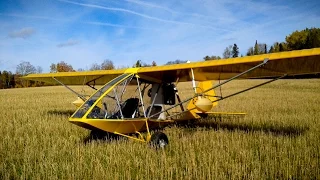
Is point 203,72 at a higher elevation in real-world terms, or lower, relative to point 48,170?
higher

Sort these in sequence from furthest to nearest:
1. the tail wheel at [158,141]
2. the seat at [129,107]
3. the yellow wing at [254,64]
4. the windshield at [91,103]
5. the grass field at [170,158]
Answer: the seat at [129,107]
the tail wheel at [158,141]
the windshield at [91,103]
the yellow wing at [254,64]
the grass field at [170,158]

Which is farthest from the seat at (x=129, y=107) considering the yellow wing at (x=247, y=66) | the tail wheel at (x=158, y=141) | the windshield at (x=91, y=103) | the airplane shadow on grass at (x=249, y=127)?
the airplane shadow on grass at (x=249, y=127)

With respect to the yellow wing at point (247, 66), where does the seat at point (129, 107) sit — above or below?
below

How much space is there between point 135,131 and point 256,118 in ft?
19.5

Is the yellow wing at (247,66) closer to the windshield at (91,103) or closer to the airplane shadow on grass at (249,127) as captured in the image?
the windshield at (91,103)

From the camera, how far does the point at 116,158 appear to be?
5832 millimetres

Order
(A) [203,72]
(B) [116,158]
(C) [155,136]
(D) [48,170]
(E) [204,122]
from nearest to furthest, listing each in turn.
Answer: (D) [48,170] → (B) [116,158] → (C) [155,136] → (A) [203,72] → (E) [204,122]

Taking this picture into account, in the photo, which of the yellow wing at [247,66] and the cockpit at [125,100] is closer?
the yellow wing at [247,66]

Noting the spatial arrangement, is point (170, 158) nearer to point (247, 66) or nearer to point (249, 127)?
point (247, 66)

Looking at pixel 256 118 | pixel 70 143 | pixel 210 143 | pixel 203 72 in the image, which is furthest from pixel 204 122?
pixel 70 143

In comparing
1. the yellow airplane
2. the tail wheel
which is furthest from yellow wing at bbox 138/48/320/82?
the tail wheel

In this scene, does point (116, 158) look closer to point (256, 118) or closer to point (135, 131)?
point (135, 131)

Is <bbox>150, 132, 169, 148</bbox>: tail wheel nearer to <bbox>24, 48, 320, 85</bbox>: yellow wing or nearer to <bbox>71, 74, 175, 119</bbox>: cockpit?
<bbox>71, 74, 175, 119</bbox>: cockpit

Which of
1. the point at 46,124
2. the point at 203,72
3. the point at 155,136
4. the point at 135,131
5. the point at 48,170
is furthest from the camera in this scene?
the point at 46,124
